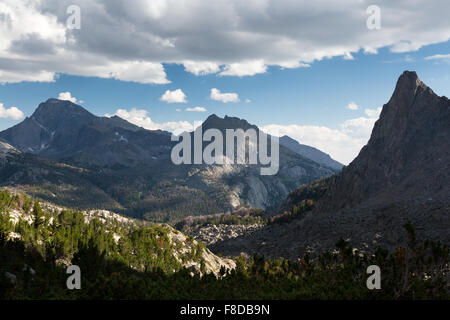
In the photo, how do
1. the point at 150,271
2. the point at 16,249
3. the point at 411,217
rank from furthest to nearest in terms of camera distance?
the point at 411,217 → the point at 150,271 → the point at 16,249

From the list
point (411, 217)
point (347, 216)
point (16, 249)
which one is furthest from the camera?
point (347, 216)

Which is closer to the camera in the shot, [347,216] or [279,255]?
[279,255]

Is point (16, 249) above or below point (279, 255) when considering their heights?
above

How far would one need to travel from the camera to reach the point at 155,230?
157 meters

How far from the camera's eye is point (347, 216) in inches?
7298
